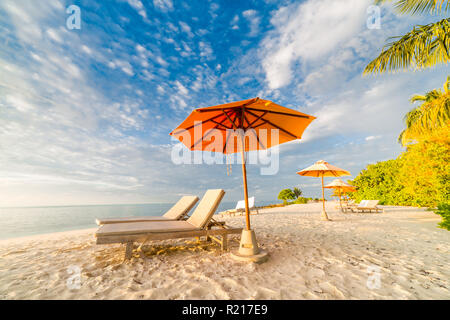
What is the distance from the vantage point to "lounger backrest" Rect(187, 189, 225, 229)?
3.36 m

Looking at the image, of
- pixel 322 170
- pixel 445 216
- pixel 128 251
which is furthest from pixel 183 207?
pixel 445 216

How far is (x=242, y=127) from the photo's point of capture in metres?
3.16

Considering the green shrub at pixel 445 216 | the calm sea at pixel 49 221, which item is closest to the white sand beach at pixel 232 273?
the green shrub at pixel 445 216

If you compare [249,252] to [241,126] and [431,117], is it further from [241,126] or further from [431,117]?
[431,117]

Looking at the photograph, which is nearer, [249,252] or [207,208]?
[249,252]

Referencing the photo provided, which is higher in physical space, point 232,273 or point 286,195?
point 232,273

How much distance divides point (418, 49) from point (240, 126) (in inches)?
250

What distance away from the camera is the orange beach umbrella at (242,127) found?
2949 mm

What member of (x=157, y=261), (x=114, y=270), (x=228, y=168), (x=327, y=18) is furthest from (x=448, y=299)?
(x=327, y=18)

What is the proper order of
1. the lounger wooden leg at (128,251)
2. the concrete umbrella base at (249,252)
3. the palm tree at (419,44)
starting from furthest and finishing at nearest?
the palm tree at (419,44)
the lounger wooden leg at (128,251)
the concrete umbrella base at (249,252)

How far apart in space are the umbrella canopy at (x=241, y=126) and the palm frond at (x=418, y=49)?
470 cm

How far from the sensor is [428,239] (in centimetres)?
423

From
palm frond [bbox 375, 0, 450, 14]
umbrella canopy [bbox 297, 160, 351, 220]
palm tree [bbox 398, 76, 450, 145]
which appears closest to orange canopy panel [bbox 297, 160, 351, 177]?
umbrella canopy [bbox 297, 160, 351, 220]

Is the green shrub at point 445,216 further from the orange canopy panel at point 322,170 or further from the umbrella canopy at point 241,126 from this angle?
the umbrella canopy at point 241,126
